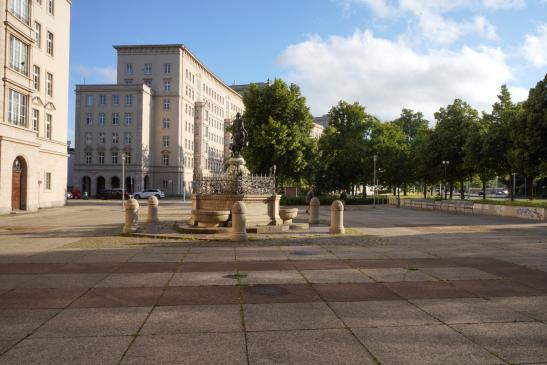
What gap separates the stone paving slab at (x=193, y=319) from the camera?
5961mm

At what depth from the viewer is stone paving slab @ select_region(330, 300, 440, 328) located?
6395 mm

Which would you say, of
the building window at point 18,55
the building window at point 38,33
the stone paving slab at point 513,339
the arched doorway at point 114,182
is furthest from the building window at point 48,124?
the stone paving slab at point 513,339

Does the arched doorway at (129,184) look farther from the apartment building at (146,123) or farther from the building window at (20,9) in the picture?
the building window at (20,9)

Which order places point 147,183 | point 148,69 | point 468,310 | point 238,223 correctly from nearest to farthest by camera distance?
point 468,310 < point 238,223 < point 147,183 < point 148,69

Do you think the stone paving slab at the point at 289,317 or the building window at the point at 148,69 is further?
the building window at the point at 148,69

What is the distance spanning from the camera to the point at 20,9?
32219mm

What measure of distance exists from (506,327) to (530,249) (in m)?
9.65

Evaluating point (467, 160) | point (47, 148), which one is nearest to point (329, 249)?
point (47, 148)

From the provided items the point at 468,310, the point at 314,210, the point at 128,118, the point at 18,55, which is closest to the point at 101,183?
the point at 128,118

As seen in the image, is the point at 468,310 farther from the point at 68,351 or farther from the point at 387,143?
the point at 387,143

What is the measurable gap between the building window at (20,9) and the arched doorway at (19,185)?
32.0ft

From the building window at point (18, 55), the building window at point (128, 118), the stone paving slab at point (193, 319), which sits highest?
the building window at point (128, 118)

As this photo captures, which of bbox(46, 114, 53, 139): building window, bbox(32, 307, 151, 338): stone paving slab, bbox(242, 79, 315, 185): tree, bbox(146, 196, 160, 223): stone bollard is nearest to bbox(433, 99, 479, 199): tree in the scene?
bbox(242, 79, 315, 185): tree

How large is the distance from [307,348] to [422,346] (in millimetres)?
1357
